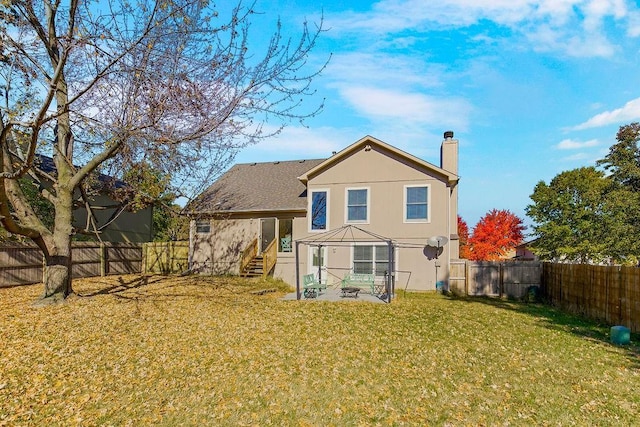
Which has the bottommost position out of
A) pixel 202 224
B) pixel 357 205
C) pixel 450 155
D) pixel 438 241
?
pixel 438 241

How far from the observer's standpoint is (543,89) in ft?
46.4

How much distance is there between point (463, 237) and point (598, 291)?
25217mm

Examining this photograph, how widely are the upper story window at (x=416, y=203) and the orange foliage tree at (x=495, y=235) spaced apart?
21091 millimetres

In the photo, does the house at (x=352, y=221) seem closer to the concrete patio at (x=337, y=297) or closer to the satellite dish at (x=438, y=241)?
the satellite dish at (x=438, y=241)

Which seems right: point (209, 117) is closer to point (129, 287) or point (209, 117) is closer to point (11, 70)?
point (11, 70)

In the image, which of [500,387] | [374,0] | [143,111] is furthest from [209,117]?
[500,387]

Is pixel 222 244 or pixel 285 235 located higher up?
pixel 285 235

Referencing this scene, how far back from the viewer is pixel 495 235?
34.9m

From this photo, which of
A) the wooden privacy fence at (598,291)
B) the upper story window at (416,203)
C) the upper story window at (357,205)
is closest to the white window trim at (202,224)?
the upper story window at (357,205)

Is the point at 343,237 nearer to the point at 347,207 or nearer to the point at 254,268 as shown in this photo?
the point at 347,207

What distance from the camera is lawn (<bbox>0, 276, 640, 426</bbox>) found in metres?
4.62

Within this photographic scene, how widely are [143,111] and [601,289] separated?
1329cm

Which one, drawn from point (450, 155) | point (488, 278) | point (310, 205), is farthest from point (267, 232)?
point (488, 278)

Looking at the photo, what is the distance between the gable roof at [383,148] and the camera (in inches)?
615
